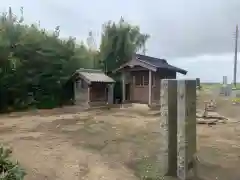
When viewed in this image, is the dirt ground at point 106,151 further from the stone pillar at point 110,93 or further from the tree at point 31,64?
the stone pillar at point 110,93

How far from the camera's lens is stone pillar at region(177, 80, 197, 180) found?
169 inches

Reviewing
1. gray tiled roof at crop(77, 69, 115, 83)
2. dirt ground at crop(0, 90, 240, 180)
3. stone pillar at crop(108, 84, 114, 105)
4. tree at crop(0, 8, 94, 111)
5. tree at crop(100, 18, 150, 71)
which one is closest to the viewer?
dirt ground at crop(0, 90, 240, 180)

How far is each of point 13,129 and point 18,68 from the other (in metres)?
8.42

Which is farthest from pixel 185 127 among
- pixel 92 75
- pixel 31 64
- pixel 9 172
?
pixel 31 64

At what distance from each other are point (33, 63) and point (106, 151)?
13.5 meters

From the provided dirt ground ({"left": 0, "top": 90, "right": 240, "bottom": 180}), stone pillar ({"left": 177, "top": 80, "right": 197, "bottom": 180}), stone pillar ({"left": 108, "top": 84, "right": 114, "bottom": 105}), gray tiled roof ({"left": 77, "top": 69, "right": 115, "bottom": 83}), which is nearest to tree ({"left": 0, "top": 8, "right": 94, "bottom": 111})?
gray tiled roof ({"left": 77, "top": 69, "right": 115, "bottom": 83})

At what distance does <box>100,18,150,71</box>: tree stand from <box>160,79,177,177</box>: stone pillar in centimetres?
1937

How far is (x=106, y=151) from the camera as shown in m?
6.46

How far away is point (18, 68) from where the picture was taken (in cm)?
1708

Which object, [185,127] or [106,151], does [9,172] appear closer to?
[185,127]

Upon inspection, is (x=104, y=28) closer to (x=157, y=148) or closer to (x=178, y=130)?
(x=157, y=148)

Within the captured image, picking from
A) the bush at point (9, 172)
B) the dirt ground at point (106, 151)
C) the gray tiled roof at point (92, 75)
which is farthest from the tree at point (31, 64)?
the bush at point (9, 172)

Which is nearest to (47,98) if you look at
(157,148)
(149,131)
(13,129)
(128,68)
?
(128,68)

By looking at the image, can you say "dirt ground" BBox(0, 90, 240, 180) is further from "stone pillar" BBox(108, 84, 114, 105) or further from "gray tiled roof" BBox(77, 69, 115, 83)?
"stone pillar" BBox(108, 84, 114, 105)
